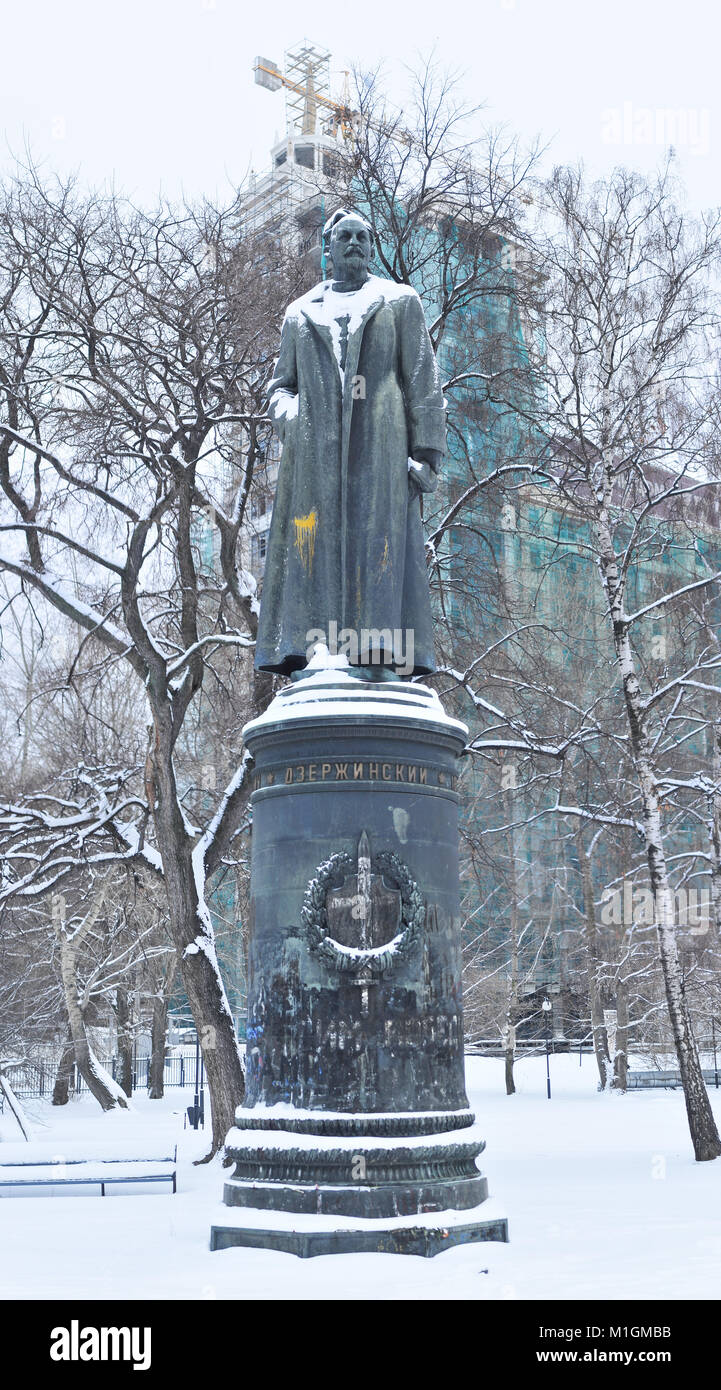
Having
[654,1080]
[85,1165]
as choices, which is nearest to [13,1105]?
[85,1165]

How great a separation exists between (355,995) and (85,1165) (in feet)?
24.7

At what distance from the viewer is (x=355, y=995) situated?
281 inches

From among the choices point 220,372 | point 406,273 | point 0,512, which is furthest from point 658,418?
point 0,512

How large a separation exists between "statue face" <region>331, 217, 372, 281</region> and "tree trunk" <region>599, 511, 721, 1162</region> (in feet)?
26.1

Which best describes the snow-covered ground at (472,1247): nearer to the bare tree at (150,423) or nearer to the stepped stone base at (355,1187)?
the stepped stone base at (355,1187)

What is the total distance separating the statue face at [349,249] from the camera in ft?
27.7

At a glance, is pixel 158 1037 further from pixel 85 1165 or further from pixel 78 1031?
pixel 85 1165

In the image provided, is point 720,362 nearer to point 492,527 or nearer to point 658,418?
point 658,418

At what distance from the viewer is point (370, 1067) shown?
7.06m

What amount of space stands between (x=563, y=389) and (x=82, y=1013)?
16.5 m

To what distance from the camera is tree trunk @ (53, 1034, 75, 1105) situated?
29237 millimetres

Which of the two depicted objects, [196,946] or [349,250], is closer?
[349,250]

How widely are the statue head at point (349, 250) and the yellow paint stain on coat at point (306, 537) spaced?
59.3 inches

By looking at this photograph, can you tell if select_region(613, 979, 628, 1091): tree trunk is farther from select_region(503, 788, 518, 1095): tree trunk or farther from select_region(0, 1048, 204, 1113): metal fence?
select_region(0, 1048, 204, 1113): metal fence
